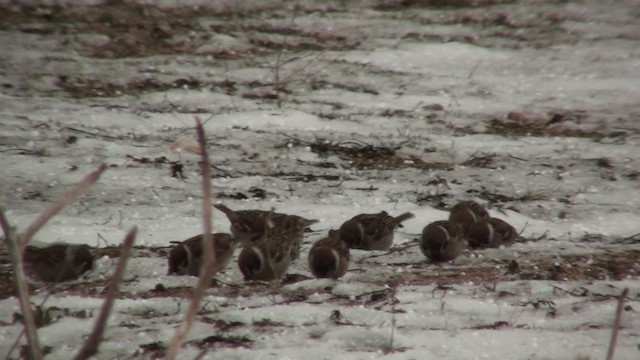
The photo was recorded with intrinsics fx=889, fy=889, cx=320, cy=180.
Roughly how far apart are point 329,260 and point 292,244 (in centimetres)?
34

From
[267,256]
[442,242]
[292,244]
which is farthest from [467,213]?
[267,256]

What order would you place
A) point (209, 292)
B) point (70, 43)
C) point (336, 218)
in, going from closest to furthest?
point (209, 292)
point (336, 218)
point (70, 43)

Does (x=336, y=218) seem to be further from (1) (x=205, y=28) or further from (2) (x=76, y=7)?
(2) (x=76, y=7)

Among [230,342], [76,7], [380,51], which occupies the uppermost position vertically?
[76,7]

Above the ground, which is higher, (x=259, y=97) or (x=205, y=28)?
(x=205, y=28)

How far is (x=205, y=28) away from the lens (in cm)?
936

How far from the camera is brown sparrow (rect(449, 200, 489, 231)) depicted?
17.7 feet

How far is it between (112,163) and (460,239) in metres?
2.77

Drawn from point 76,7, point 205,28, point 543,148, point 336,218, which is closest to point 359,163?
point 336,218

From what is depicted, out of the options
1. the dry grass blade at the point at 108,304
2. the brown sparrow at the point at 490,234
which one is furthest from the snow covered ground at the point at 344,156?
the dry grass blade at the point at 108,304

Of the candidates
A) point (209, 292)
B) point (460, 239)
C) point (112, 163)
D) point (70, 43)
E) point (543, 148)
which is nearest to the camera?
point (209, 292)

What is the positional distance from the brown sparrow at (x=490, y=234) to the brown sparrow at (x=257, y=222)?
997 millimetres

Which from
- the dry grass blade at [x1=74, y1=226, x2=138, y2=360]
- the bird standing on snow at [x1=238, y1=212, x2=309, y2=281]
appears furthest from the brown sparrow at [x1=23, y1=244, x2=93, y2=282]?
the dry grass blade at [x1=74, y1=226, x2=138, y2=360]

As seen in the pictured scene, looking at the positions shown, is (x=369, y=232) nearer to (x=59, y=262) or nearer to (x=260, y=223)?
(x=260, y=223)
